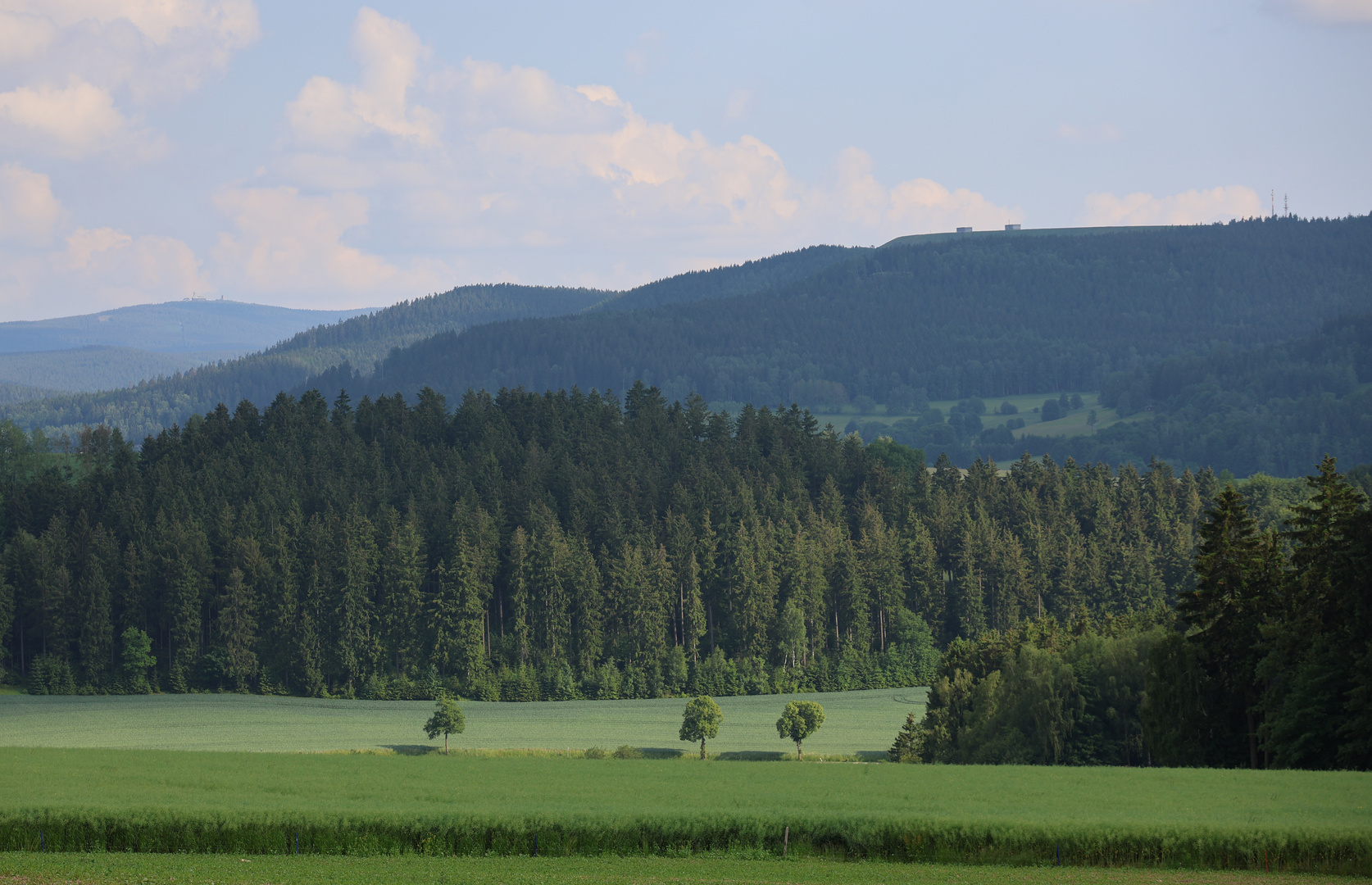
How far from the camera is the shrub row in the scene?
3875 cm

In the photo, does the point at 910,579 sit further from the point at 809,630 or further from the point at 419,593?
the point at 419,593

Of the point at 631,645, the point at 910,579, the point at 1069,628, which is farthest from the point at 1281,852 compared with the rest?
the point at 910,579

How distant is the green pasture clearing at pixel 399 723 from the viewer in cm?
11294

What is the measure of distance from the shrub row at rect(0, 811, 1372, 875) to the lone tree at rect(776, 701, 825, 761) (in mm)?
72320

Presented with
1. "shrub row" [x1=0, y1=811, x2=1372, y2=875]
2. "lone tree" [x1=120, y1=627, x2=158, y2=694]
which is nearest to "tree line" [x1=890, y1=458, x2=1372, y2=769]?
"shrub row" [x1=0, y1=811, x2=1372, y2=875]

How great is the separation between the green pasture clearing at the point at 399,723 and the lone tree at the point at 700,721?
53.3 inches

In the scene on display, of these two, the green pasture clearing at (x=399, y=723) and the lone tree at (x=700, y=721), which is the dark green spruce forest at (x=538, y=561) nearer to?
the green pasture clearing at (x=399, y=723)

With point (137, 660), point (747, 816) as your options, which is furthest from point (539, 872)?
point (137, 660)

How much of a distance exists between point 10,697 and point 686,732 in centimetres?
7258

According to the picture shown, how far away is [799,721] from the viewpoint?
113000 millimetres

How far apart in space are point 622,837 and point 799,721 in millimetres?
74273

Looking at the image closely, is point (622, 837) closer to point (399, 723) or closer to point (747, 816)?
point (747, 816)

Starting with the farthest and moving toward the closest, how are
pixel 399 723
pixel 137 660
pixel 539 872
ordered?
pixel 137 660
pixel 399 723
pixel 539 872

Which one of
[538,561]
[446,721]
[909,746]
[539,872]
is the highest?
[539,872]
